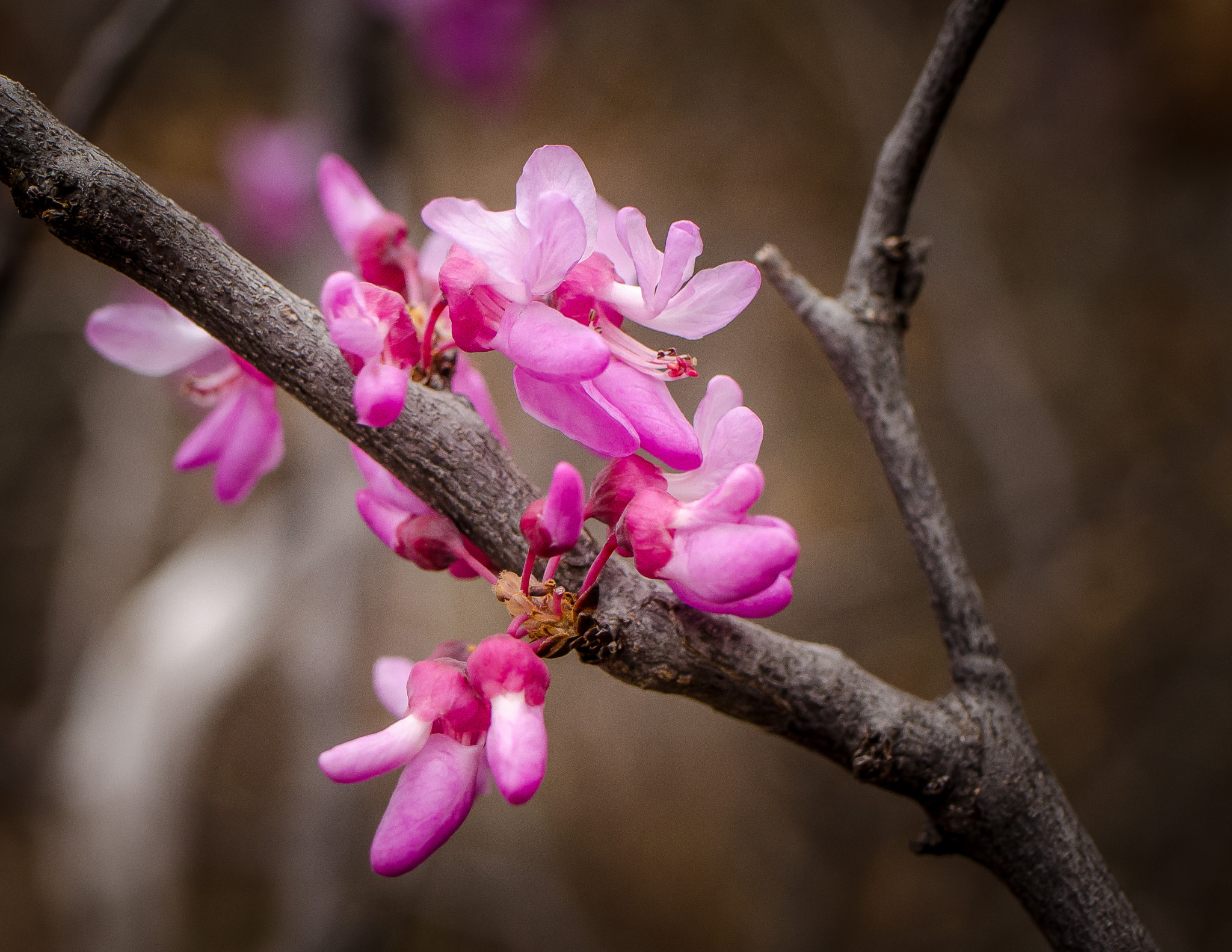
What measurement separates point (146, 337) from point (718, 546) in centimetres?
32

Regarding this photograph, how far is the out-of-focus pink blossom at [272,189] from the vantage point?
1.77 meters

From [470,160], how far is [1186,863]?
2.62 m

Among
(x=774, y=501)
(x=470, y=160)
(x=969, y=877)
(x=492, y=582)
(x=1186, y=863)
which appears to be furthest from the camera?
(x=470, y=160)

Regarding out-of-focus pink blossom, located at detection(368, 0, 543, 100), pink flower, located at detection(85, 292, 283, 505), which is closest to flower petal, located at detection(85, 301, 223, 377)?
pink flower, located at detection(85, 292, 283, 505)

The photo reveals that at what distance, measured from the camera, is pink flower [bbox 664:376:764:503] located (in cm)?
30

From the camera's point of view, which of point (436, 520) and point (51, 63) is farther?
point (51, 63)

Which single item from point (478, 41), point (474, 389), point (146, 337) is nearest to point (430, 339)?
point (474, 389)

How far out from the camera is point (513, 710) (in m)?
0.27

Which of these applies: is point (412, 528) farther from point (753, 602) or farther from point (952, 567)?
point (952, 567)

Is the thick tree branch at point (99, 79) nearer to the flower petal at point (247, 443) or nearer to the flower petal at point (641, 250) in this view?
the flower petal at point (247, 443)

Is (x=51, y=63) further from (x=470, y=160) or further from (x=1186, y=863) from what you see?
(x=1186, y=863)

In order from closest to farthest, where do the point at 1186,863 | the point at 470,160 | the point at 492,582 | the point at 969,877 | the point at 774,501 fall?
the point at 492,582, the point at 1186,863, the point at 969,877, the point at 774,501, the point at 470,160

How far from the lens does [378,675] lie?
37cm

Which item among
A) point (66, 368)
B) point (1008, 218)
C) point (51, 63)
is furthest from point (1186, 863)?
point (51, 63)
